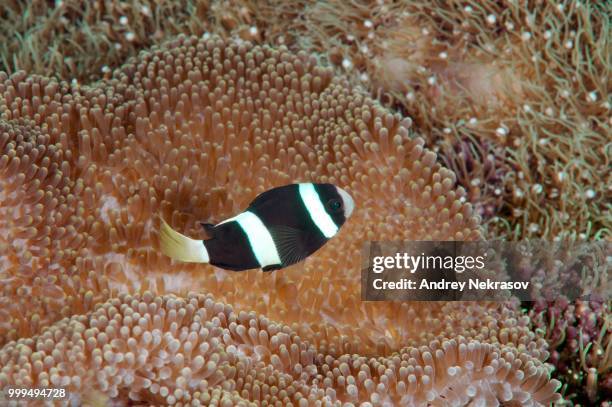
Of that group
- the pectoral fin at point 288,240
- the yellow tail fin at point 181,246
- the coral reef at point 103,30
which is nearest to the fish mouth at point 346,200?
the pectoral fin at point 288,240

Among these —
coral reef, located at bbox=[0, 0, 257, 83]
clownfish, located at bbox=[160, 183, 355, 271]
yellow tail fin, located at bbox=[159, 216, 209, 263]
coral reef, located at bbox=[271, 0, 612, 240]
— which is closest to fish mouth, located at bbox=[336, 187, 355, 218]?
clownfish, located at bbox=[160, 183, 355, 271]

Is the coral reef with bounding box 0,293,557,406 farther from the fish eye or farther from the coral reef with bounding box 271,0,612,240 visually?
the coral reef with bounding box 271,0,612,240

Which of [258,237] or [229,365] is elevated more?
[258,237]

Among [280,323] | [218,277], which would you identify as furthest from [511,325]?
[218,277]

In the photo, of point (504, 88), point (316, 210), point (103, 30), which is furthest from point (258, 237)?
point (103, 30)

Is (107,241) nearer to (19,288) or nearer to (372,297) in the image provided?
(19,288)

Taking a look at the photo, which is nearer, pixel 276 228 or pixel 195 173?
pixel 276 228

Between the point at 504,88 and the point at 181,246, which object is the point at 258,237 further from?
the point at 504,88
